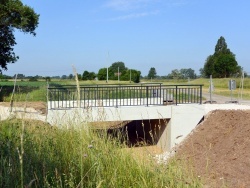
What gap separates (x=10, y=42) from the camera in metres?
27.6

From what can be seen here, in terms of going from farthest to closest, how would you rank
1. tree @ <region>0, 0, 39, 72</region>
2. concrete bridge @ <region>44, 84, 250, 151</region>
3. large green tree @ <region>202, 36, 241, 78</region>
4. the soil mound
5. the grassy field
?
large green tree @ <region>202, 36, 241, 78</region>, tree @ <region>0, 0, 39, 72</region>, concrete bridge @ <region>44, 84, 250, 151</region>, the soil mound, the grassy field

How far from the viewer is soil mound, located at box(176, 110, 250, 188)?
26.9ft

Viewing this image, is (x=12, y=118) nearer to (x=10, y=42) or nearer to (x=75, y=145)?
(x=75, y=145)

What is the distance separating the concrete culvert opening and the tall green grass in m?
0.71

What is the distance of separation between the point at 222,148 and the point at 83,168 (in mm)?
7887

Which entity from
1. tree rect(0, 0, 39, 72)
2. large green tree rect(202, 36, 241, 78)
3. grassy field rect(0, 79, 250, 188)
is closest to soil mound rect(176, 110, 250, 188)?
grassy field rect(0, 79, 250, 188)

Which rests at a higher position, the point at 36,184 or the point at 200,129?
the point at 36,184

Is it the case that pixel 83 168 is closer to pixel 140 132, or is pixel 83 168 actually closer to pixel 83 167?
pixel 83 167

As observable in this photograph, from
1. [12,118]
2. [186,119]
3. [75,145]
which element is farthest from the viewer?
[186,119]

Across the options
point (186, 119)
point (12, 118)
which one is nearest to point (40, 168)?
point (12, 118)

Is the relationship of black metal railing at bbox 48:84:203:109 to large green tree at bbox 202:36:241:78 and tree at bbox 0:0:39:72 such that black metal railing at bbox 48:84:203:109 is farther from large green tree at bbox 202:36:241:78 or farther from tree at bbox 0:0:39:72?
large green tree at bbox 202:36:241:78

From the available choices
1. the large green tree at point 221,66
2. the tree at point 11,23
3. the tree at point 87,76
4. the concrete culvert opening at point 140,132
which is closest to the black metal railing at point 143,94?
the concrete culvert opening at point 140,132

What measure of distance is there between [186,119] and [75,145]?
36.7 feet

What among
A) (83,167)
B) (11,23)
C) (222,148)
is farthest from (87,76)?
(83,167)
